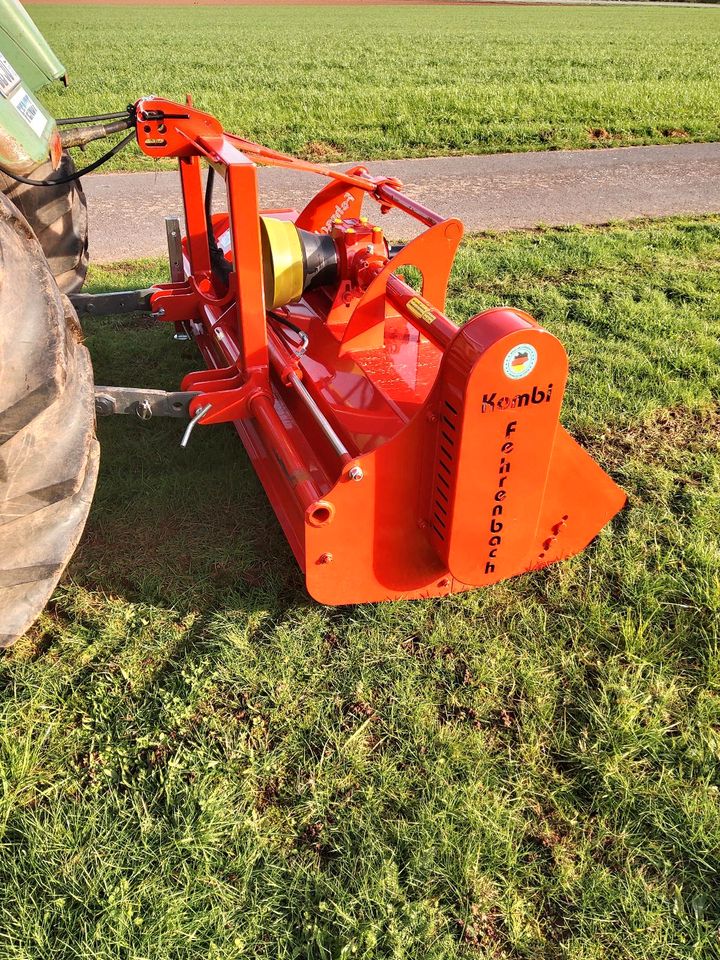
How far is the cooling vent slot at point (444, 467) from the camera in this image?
95.6 inches

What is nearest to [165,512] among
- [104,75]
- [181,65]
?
[104,75]

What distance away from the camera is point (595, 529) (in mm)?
2984

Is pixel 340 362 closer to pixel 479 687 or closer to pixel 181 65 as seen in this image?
pixel 479 687

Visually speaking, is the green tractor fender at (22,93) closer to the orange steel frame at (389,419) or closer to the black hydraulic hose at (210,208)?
the orange steel frame at (389,419)

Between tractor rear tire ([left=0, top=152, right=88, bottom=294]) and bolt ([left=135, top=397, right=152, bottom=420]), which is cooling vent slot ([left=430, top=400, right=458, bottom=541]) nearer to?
bolt ([left=135, top=397, right=152, bottom=420])

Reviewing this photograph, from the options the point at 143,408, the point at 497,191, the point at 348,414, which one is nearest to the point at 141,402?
the point at 143,408

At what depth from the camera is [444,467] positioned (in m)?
2.53

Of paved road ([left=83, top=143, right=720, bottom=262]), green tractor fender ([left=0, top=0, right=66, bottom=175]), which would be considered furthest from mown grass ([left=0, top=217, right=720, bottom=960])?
paved road ([left=83, top=143, right=720, bottom=262])

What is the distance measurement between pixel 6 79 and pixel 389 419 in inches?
69.7

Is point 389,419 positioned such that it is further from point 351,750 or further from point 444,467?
point 351,750

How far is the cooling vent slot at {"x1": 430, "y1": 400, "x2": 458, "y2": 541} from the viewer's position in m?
2.43

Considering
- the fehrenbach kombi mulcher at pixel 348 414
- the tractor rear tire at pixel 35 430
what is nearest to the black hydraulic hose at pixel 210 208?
the fehrenbach kombi mulcher at pixel 348 414

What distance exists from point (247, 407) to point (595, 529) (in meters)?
1.48

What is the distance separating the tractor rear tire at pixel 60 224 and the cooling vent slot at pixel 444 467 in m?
2.13
